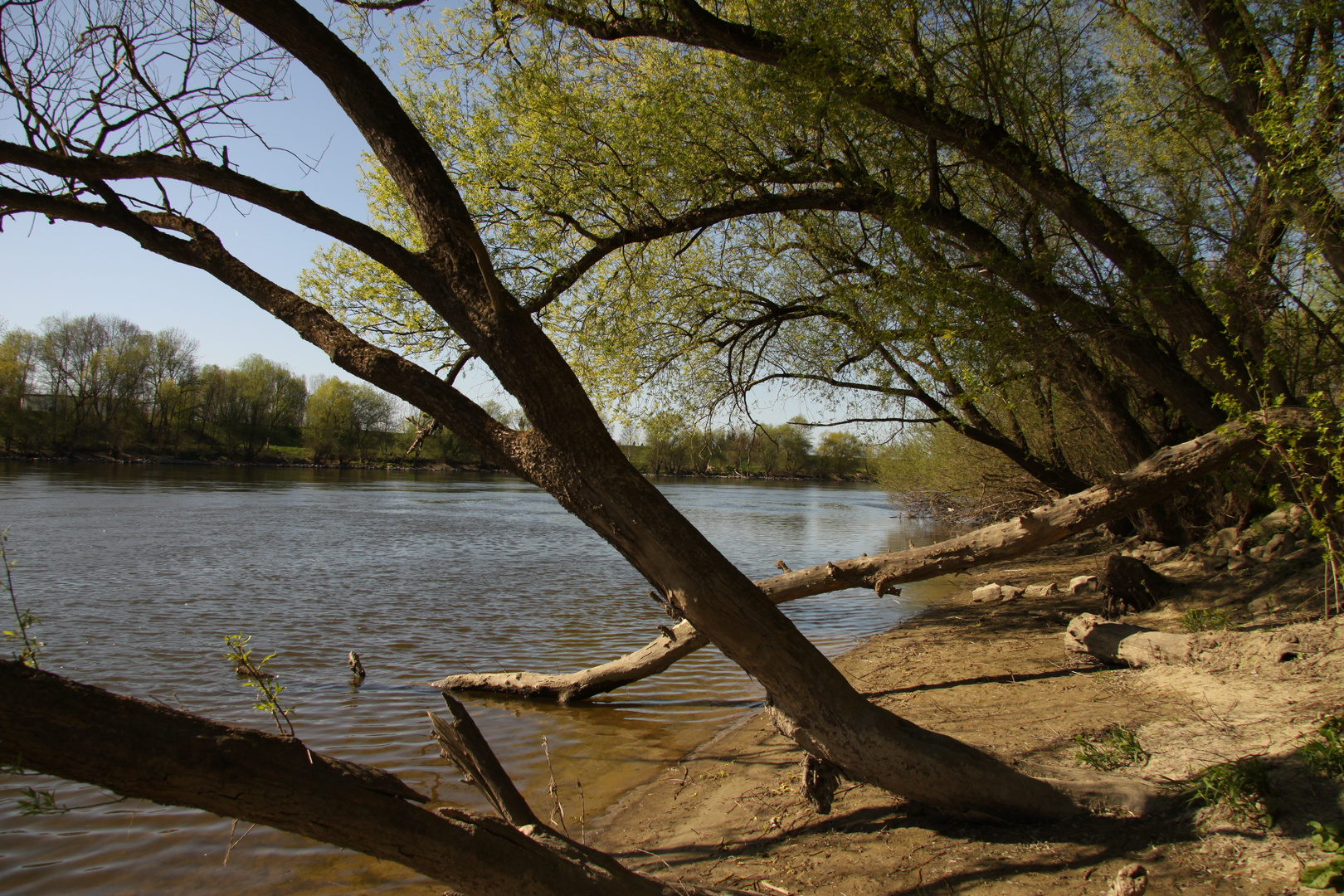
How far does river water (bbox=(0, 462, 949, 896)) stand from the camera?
463 centimetres

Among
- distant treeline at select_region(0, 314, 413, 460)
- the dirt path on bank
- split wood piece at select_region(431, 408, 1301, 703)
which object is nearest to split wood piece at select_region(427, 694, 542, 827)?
the dirt path on bank

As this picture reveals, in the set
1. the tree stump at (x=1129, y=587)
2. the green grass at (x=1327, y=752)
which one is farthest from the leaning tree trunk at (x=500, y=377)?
the tree stump at (x=1129, y=587)

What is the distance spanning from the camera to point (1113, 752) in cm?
433

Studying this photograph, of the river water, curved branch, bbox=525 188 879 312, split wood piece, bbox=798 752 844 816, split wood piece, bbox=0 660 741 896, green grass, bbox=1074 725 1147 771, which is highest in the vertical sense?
curved branch, bbox=525 188 879 312

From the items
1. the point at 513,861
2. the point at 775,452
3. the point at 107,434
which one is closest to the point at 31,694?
the point at 513,861

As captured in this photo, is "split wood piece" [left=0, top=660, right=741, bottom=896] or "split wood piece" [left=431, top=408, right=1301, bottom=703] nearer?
"split wood piece" [left=0, top=660, right=741, bottom=896]

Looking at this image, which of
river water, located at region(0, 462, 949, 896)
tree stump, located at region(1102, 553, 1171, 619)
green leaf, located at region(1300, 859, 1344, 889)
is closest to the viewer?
green leaf, located at region(1300, 859, 1344, 889)

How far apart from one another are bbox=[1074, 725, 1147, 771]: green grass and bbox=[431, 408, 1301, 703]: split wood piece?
2019 mm

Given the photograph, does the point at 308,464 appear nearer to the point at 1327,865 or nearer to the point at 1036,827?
the point at 1036,827

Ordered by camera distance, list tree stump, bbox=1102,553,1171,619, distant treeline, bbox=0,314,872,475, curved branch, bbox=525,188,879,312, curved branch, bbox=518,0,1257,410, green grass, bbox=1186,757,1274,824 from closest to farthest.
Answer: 1. green grass, bbox=1186,757,1274,824
2. curved branch, bbox=518,0,1257,410
3. curved branch, bbox=525,188,879,312
4. tree stump, bbox=1102,553,1171,619
5. distant treeline, bbox=0,314,872,475

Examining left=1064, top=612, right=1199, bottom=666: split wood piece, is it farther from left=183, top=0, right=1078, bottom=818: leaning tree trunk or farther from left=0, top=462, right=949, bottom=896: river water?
left=183, top=0, right=1078, bottom=818: leaning tree trunk

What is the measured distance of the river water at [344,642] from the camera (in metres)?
4.63

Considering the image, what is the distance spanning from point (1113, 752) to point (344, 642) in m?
9.04

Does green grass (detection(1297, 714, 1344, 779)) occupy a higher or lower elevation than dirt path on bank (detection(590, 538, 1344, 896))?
higher
